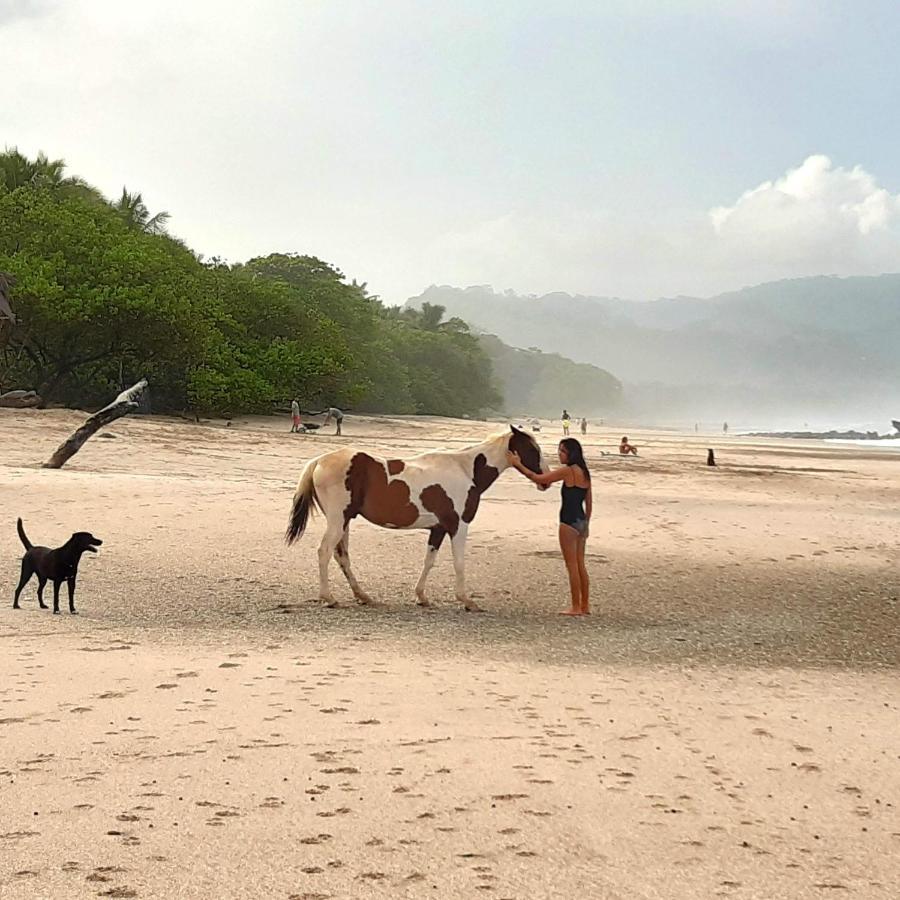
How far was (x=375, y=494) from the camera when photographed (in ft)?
33.8

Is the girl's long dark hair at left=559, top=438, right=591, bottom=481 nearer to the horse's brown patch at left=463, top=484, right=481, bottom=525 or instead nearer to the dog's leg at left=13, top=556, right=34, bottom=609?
the horse's brown patch at left=463, top=484, right=481, bottom=525

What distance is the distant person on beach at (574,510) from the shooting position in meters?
10.0

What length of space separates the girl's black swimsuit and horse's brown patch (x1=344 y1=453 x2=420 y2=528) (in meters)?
1.49

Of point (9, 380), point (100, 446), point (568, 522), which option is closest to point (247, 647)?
A: point (568, 522)

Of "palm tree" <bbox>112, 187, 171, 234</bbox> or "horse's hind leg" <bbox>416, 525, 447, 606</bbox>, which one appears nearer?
"horse's hind leg" <bbox>416, 525, 447, 606</bbox>

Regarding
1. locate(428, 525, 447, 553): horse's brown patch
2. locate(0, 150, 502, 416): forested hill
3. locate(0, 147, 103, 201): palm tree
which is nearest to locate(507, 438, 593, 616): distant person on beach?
locate(428, 525, 447, 553): horse's brown patch

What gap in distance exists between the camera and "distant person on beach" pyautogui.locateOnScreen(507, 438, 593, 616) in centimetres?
1005

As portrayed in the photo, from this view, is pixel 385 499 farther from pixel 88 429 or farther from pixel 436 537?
pixel 88 429

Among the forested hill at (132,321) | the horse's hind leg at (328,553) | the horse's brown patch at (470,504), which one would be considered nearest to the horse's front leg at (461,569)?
the horse's brown patch at (470,504)

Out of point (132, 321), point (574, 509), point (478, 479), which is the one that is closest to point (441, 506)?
point (478, 479)

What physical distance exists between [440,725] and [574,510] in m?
4.69

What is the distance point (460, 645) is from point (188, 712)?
114 inches

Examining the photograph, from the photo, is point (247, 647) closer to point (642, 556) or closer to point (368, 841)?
point (368, 841)

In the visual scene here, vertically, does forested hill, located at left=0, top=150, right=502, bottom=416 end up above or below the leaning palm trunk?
above
